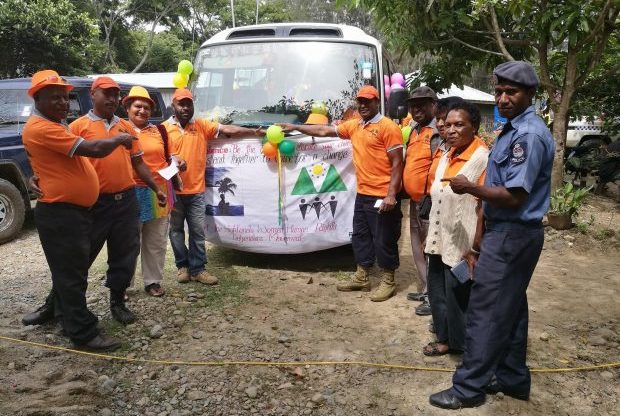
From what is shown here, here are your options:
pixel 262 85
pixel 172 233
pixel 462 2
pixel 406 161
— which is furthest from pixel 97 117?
pixel 462 2

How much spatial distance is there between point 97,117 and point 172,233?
1.47m

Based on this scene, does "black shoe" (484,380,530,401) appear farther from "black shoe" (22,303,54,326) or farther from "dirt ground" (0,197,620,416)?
"black shoe" (22,303,54,326)

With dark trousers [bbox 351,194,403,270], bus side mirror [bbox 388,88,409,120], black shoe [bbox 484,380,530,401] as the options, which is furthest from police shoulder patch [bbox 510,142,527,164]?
bus side mirror [bbox 388,88,409,120]

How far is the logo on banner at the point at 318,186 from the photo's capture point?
4879 mm

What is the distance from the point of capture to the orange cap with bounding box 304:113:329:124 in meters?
4.86

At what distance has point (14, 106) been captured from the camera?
6555 millimetres

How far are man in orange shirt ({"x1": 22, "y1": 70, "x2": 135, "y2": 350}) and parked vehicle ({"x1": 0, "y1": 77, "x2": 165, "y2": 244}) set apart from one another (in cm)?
333

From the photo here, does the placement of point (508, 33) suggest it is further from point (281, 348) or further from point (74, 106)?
point (74, 106)

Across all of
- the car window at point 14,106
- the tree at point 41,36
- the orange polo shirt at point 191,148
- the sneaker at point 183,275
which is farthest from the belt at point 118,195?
the tree at point 41,36

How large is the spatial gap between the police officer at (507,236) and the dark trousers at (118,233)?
2400 mm

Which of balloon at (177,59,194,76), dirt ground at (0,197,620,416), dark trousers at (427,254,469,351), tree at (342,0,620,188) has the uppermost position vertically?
tree at (342,0,620,188)

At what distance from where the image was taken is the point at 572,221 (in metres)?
6.77

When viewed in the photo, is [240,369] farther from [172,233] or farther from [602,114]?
[602,114]

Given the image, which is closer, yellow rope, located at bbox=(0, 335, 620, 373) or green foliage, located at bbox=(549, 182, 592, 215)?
yellow rope, located at bbox=(0, 335, 620, 373)
